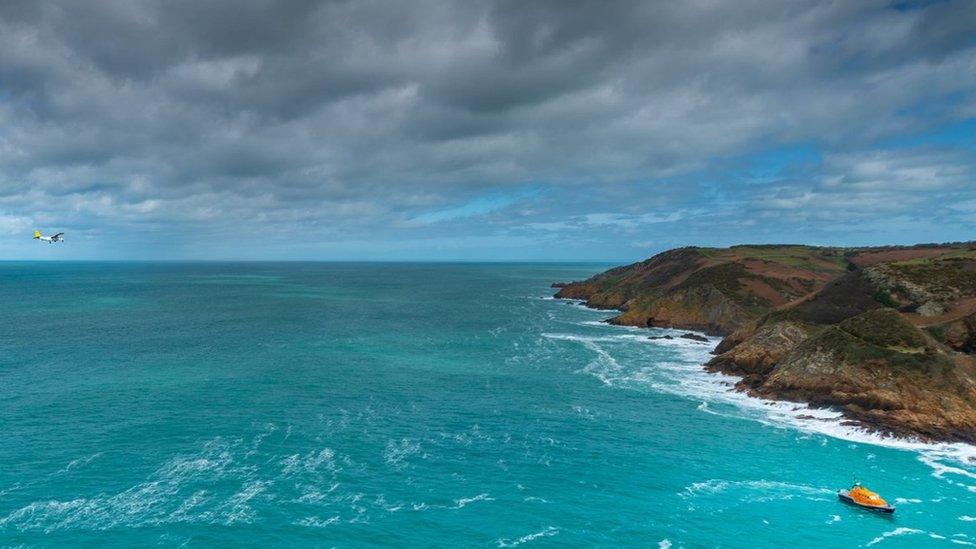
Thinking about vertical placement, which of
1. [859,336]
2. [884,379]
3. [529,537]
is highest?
[859,336]

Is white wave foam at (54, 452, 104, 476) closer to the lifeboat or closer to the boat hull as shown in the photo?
the boat hull

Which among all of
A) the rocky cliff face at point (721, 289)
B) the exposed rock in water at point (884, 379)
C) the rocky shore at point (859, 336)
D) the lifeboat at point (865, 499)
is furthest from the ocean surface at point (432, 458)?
the rocky cliff face at point (721, 289)

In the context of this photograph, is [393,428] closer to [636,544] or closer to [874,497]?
[636,544]

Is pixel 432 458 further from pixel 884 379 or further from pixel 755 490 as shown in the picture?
pixel 884 379

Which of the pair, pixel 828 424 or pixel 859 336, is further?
pixel 859 336

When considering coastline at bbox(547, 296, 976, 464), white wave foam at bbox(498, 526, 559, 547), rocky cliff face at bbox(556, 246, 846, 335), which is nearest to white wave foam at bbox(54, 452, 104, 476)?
white wave foam at bbox(498, 526, 559, 547)

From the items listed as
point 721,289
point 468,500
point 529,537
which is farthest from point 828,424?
point 721,289
